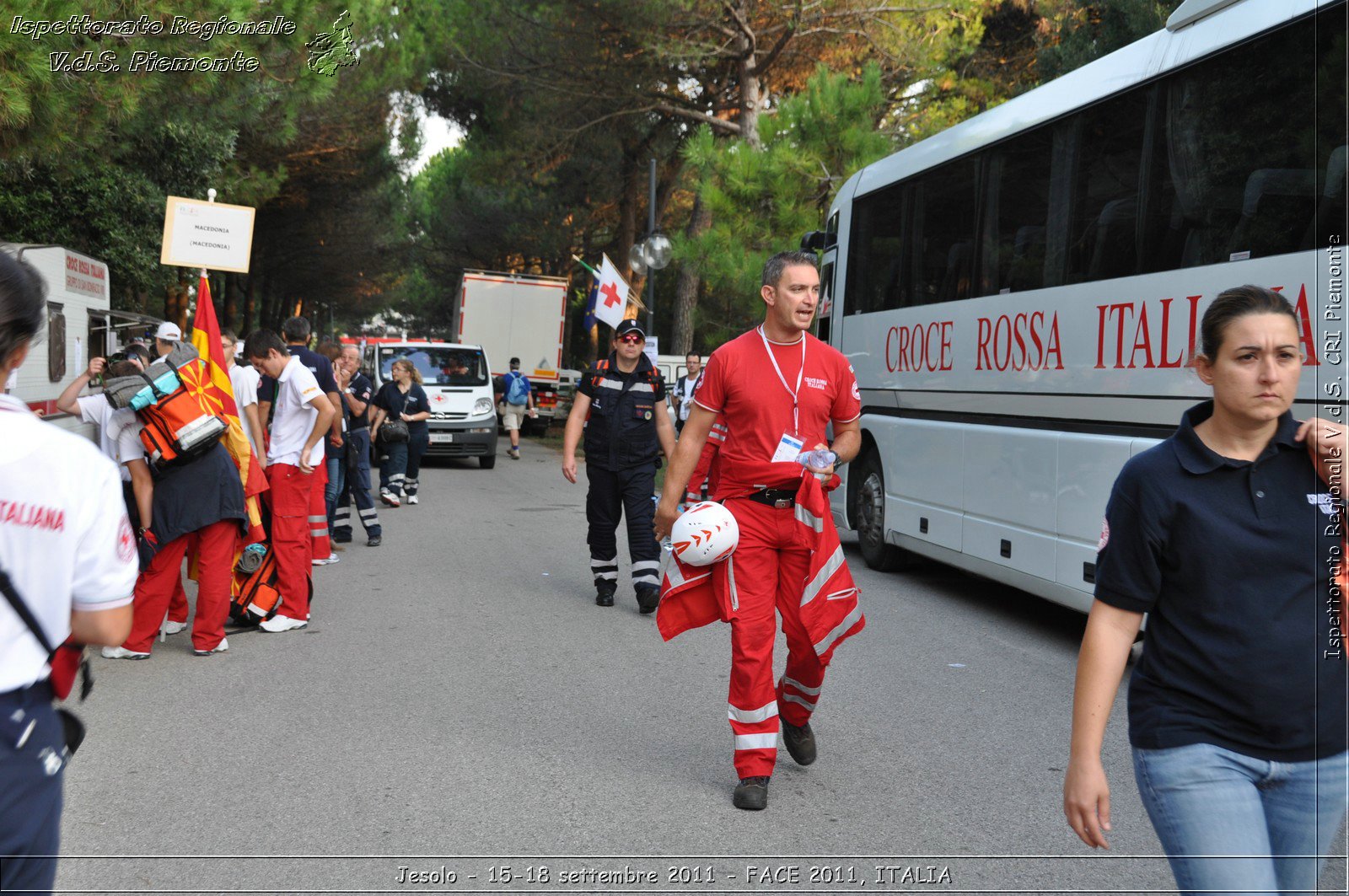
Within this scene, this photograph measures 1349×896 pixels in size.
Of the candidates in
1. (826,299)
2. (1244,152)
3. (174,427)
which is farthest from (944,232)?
(174,427)

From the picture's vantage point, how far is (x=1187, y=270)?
6.12 metres

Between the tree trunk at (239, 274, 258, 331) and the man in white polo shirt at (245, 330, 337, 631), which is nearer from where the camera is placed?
the man in white polo shirt at (245, 330, 337, 631)

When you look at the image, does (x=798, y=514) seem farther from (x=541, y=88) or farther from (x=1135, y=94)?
(x=541, y=88)

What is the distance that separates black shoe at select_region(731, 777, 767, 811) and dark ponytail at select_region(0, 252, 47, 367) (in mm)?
3025

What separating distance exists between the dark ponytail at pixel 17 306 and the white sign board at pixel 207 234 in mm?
7353

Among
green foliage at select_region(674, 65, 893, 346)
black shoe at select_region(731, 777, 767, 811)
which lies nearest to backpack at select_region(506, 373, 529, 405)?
green foliage at select_region(674, 65, 893, 346)

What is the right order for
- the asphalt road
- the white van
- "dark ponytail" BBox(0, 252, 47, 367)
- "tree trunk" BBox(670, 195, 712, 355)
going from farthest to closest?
"tree trunk" BBox(670, 195, 712, 355) < the white van < the asphalt road < "dark ponytail" BBox(0, 252, 47, 367)

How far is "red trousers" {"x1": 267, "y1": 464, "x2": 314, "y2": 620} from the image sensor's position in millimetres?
7582

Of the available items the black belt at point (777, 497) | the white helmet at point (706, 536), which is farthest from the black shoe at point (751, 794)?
the black belt at point (777, 497)

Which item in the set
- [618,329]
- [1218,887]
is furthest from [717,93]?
[1218,887]

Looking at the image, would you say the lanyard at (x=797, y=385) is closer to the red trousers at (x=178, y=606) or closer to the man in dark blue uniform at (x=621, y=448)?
the man in dark blue uniform at (x=621, y=448)

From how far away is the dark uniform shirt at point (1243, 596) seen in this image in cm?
232

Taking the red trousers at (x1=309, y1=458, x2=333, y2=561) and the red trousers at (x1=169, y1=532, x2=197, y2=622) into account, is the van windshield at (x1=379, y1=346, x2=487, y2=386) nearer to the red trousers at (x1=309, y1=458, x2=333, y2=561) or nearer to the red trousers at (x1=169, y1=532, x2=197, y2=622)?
the red trousers at (x1=309, y1=458, x2=333, y2=561)

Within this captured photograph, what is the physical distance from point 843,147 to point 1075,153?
11.7 metres
